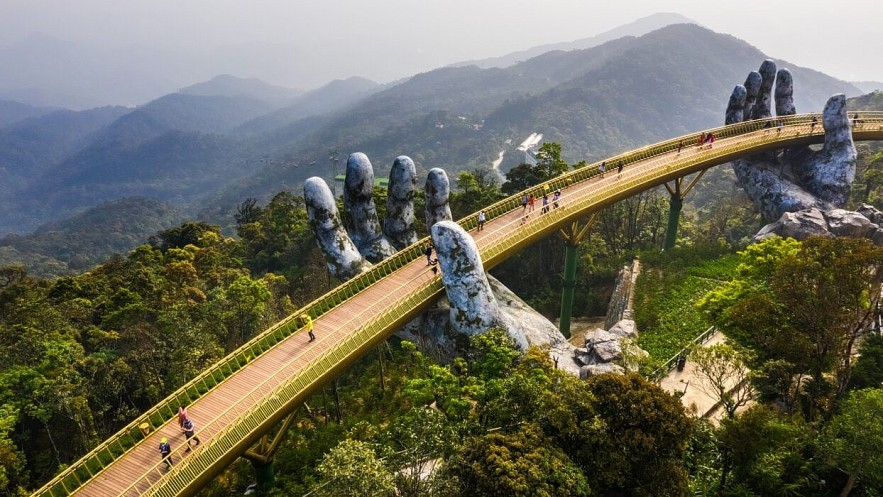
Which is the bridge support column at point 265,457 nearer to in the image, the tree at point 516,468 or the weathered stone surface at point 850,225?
the tree at point 516,468

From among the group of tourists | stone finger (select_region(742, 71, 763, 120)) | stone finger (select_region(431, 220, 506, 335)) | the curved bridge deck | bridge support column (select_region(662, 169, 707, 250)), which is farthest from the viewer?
stone finger (select_region(742, 71, 763, 120))

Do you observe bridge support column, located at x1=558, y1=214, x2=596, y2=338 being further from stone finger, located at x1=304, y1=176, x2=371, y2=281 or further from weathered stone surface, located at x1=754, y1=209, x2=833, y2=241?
stone finger, located at x1=304, y1=176, x2=371, y2=281

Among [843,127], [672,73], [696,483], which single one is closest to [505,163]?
[672,73]

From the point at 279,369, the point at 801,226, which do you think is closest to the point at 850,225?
the point at 801,226

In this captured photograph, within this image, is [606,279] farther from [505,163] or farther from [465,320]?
[505,163]

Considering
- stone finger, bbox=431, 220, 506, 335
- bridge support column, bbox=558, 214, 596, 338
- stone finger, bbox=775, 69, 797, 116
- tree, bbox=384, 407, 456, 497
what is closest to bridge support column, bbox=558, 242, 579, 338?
bridge support column, bbox=558, 214, 596, 338

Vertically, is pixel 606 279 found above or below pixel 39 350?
below
